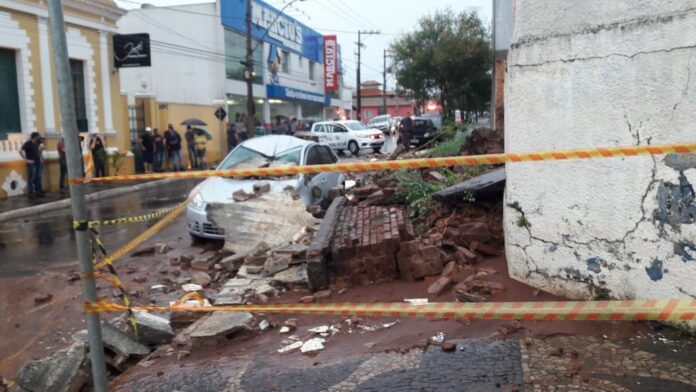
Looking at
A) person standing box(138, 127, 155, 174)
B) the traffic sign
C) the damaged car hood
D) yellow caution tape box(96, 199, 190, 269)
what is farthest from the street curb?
the traffic sign

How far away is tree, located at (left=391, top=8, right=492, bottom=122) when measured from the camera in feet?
105

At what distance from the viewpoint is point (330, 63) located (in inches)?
2261

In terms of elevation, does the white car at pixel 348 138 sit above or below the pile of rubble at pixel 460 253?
above

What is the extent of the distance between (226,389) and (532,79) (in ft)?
10.8

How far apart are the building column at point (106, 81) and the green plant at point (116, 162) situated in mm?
1205

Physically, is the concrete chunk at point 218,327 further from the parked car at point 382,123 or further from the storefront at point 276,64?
the parked car at point 382,123

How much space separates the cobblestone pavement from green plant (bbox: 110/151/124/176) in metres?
17.3

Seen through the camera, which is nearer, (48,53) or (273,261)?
(273,261)

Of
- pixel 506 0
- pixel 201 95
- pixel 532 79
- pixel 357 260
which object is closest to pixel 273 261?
pixel 357 260

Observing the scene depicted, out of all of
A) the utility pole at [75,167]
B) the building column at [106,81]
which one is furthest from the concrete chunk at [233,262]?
the building column at [106,81]

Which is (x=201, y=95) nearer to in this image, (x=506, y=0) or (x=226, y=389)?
(x=506, y=0)

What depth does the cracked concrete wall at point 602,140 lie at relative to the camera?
3846 millimetres

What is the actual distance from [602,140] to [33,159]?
16197 mm

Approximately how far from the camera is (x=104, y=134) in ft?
68.2
